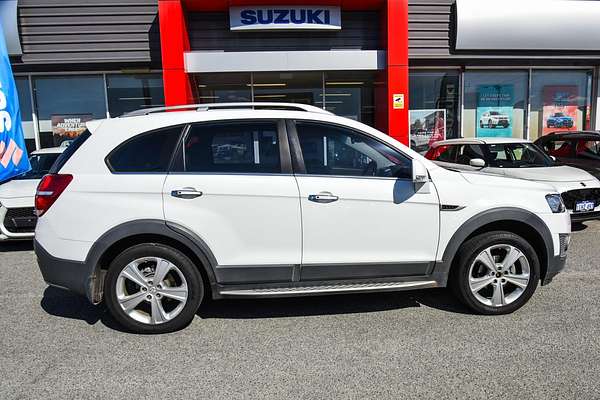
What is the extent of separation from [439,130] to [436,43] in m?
2.52

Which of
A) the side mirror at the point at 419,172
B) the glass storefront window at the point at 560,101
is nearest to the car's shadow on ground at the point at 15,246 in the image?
the side mirror at the point at 419,172

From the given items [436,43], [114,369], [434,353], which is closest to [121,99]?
[436,43]

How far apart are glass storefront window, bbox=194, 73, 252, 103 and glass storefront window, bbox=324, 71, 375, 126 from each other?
2147 mm

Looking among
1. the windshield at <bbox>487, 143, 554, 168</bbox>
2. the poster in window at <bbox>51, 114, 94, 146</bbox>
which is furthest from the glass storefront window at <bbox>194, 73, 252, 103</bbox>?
the windshield at <bbox>487, 143, 554, 168</bbox>

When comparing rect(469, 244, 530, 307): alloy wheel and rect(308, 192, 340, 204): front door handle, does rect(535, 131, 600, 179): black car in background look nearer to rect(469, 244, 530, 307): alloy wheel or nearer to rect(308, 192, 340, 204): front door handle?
rect(469, 244, 530, 307): alloy wheel

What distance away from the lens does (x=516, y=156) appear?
23.3 feet

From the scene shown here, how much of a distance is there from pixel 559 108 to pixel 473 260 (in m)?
11.2

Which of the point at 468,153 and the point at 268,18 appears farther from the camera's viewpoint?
the point at 268,18

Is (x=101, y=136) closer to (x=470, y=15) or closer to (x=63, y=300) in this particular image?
(x=63, y=300)

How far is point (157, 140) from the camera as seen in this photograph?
347cm

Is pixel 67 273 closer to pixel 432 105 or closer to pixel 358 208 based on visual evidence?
→ pixel 358 208

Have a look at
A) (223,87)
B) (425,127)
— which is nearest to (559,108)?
(425,127)

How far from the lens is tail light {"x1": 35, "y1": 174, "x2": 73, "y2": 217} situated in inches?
132

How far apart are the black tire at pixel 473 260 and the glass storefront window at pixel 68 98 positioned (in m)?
10.5
